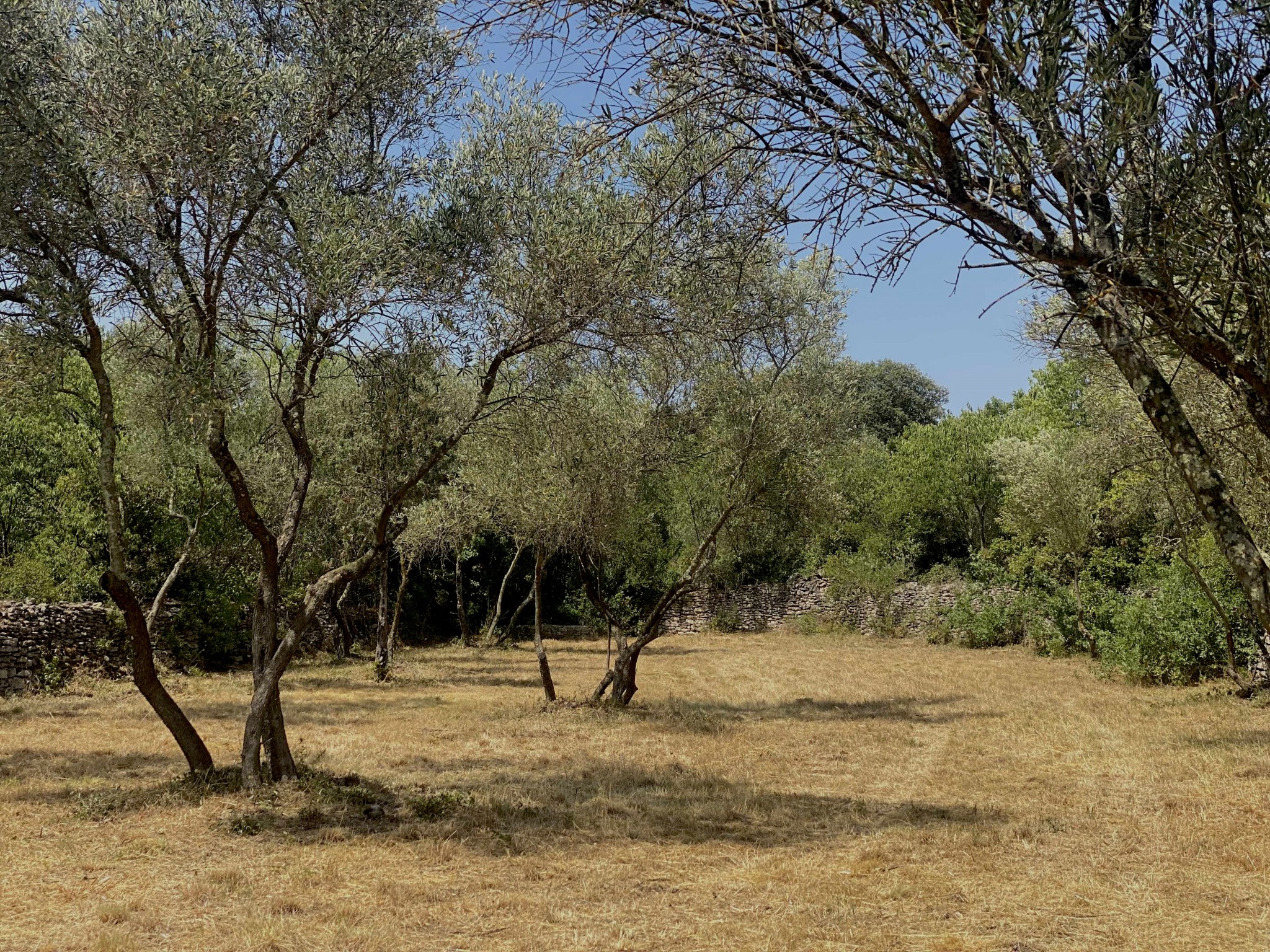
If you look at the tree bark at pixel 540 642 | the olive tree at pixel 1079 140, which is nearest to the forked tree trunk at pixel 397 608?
the tree bark at pixel 540 642

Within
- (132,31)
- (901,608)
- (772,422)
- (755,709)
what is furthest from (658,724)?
(901,608)

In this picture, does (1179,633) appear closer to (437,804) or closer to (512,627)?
(437,804)

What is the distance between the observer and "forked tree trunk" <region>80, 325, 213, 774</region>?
27.9 feet

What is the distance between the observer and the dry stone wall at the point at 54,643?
17875 millimetres

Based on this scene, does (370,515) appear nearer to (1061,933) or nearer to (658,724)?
(658,724)

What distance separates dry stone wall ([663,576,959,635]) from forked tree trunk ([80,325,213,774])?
28.0 meters

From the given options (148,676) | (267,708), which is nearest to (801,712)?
(267,708)

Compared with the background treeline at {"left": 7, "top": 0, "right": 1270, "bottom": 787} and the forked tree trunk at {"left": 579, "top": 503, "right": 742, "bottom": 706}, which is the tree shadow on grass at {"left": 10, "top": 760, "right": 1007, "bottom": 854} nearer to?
the background treeline at {"left": 7, "top": 0, "right": 1270, "bottom": 787}

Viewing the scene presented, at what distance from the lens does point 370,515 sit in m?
18.8

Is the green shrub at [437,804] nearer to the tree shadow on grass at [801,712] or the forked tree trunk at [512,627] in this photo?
the tree shadow on grass at [801,712]

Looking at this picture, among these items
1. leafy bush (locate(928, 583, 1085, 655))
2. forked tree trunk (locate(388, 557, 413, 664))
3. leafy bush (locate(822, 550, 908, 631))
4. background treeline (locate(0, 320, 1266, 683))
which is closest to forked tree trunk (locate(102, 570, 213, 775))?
background treeline (locate(0, 320, 1266, 683))

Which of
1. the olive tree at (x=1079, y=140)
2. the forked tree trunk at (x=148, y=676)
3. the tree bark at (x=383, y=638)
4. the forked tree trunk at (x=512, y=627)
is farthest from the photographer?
the forked tree trunk at (x=512, y=627)

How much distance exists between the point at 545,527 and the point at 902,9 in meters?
13.2

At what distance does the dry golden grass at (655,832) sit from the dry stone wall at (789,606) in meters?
17.8
